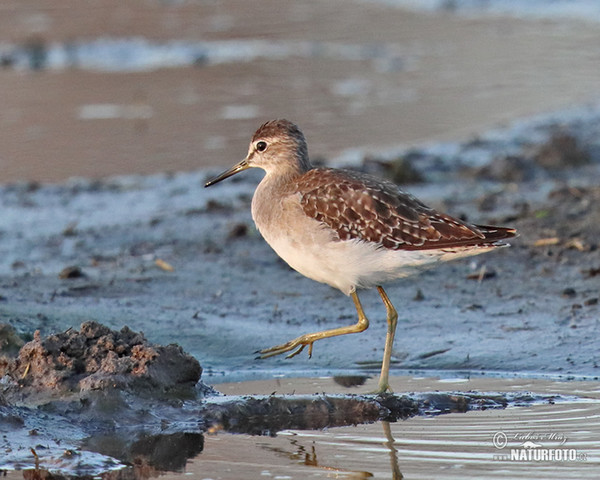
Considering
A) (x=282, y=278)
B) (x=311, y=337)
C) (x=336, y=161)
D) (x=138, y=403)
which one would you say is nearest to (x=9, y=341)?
(x=138, y=403)

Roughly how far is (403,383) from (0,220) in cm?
549

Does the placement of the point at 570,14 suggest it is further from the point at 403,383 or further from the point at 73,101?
the point at 403,383

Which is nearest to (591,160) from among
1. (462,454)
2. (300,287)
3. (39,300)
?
(300,287)

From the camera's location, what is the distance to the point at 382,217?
6.68 m

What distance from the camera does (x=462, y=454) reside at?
5496mm

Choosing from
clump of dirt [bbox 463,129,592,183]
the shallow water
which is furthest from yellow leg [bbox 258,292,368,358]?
clump of dirt [bbox 463,129,592,183]

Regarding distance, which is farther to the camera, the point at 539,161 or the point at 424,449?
the point at 539,161

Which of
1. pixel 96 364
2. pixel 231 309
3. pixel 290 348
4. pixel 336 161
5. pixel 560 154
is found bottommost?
pixel 96 364

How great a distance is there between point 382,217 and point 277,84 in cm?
1013

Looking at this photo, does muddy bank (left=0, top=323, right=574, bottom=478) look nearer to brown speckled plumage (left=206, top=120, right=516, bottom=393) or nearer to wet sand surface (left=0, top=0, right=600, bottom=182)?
brown speckled plumage (left=206, top=120, right=516, bottom=393)

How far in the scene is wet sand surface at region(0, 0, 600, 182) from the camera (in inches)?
536
